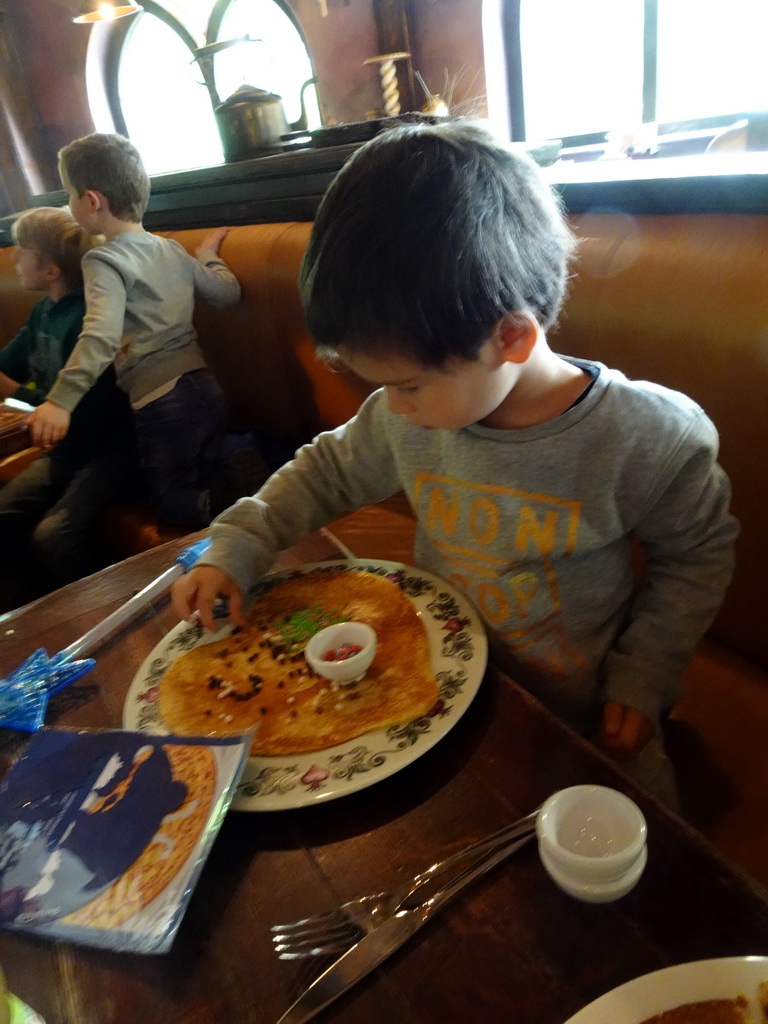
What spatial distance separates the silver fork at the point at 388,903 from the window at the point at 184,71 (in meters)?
3.98

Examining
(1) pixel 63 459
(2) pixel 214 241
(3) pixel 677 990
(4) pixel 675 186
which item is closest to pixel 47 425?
(1) pixel 63 459

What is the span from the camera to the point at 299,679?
2.43 ft

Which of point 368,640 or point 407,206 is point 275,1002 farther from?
point 407,206

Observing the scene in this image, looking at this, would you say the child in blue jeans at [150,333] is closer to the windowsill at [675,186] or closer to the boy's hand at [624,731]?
the windowsill at [675,186]

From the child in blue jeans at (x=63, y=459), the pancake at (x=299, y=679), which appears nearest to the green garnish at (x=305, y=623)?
the pancake at (x=299, y=679)

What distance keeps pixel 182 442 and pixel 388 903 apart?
175cm

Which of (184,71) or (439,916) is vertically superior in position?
(184,71)

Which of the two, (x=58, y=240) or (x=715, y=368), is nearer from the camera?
(x=715, y=368)

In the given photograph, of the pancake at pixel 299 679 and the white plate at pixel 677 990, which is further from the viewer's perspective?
the pancake at pixel 299 679

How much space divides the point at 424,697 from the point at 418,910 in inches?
7.9

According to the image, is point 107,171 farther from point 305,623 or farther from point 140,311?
point 305,623

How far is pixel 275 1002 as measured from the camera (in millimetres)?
473

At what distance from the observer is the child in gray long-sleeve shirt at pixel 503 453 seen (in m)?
0.64

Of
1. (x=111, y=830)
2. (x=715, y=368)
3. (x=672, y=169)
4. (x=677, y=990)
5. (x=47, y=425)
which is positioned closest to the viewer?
(x=677, y=990)
